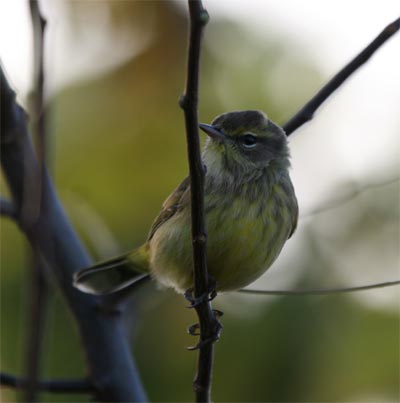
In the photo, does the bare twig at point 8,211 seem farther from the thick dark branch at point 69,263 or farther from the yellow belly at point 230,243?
the yellow belly at point 230,243

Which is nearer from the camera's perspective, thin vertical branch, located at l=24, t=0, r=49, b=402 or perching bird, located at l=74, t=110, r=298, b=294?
thin vertical branch, located at l=24, t=0, r=49, b=402

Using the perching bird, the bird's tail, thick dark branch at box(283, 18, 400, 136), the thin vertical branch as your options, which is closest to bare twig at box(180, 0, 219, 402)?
the thin vertical branch

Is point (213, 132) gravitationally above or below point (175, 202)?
above

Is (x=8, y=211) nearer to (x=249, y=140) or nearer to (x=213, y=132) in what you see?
(x=213, y=132)

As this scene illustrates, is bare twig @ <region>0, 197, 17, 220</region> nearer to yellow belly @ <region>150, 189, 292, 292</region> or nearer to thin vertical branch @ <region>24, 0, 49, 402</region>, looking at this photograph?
yellow belly @ <region>150, 189, 292, 292</region>

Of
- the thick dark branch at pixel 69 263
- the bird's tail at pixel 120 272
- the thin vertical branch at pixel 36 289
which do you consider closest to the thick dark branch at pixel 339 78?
the thick dark branch at pixel 69 263

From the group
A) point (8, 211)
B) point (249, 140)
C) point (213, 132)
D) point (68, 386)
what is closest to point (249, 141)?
point (249, 140)

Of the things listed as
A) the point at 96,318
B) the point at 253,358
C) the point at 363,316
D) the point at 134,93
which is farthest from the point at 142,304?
the point at 134,93
